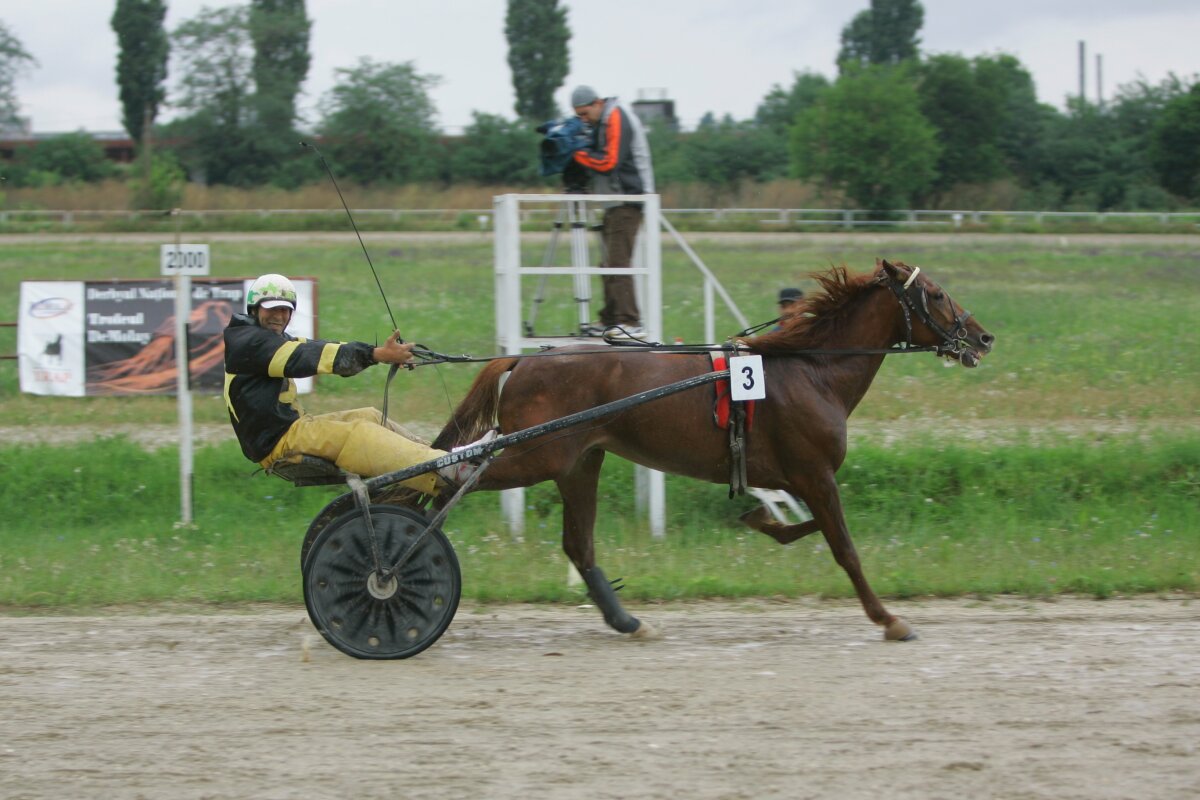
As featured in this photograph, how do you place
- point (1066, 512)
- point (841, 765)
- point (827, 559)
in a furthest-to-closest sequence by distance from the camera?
1. point (1066, 512)
2. point (827, 559)
3. point (841, 765)

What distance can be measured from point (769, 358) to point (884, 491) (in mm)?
3688

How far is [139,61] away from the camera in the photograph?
192 ft

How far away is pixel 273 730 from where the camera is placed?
562 centimetres

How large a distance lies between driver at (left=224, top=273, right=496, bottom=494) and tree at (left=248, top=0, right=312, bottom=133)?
4953 cm

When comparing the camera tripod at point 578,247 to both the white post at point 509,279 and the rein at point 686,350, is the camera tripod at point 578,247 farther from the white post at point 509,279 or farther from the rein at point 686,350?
the rein at point 686,350

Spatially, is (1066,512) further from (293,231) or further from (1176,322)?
(293,231)

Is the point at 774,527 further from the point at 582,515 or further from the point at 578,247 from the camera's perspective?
the point at 578,247

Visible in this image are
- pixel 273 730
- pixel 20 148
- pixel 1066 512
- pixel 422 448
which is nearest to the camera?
pixel 273 730

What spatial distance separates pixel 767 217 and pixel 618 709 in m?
29.5

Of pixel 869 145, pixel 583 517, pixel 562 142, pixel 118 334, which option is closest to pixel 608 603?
pixel 583 517

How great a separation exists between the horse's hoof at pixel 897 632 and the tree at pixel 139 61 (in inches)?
2247

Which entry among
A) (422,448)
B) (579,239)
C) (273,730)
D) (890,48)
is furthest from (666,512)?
(890,48)

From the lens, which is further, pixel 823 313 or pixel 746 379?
pixel 823 313

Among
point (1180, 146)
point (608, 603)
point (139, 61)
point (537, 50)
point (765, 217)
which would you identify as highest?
point (537, 50)
